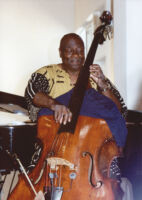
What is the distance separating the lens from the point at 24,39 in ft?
17.1

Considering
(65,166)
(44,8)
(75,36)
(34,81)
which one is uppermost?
(44,8)

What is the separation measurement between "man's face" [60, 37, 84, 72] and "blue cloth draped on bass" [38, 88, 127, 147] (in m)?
0.22

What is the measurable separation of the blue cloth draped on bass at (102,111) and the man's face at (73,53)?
0.22 metres

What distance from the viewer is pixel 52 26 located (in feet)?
17.6

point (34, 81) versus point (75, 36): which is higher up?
point (75, 36)

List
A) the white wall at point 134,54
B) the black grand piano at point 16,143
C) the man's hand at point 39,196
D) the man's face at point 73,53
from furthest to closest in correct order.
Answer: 1. the white wall at point 134,54
2. the black grand piano at point 16,143
3. the man's face at point 73,53
4. the man's hand at point 39,196

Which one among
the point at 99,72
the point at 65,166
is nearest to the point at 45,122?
the point at 65,166

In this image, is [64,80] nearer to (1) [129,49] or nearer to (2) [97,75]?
(2) [97,75]

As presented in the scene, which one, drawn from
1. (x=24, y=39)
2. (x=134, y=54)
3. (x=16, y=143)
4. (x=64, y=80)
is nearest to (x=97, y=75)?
(x=64, y=80)

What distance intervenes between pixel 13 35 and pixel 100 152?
159 inches

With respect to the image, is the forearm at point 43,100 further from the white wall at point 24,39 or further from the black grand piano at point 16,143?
the white wall at point 24,39

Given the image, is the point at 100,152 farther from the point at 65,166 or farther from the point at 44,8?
the point at 44,8

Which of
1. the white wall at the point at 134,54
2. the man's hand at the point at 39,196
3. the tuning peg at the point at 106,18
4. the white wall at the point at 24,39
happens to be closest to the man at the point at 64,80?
the tuning peg at the point at 106,18

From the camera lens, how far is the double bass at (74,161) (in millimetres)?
1292
